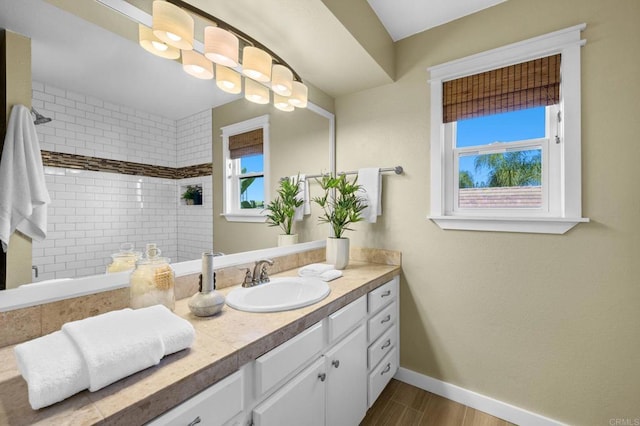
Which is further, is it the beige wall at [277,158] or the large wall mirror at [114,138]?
the beige wall at [277,158]

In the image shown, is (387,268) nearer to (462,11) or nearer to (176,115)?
(176,115)

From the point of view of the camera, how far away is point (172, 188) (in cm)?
120

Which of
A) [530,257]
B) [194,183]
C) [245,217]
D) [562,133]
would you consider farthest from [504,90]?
[194,183]

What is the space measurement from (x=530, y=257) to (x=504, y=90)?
978mm

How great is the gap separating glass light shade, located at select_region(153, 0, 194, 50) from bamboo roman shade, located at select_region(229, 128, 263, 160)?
0.48 metres

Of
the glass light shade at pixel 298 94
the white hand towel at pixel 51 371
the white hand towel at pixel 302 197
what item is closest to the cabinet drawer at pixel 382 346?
the white hand towel at pixel 302 197

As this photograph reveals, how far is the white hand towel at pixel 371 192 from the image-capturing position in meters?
2.00

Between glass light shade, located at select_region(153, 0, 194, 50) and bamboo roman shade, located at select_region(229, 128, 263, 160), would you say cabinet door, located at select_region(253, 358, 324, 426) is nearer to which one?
bamboo roman shade, located at select_region(229, 128, 263, 160)

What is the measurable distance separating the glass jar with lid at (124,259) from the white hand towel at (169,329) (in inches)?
12.5

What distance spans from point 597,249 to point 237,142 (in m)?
1.95

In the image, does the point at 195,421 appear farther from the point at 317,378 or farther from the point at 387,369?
the point at 387,369

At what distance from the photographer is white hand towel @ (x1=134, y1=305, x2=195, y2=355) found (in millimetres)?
742

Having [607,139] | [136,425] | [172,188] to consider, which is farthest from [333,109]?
[136,425]

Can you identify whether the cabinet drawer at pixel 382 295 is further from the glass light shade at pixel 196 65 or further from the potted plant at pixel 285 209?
the glass light shade at pixel 196 65
